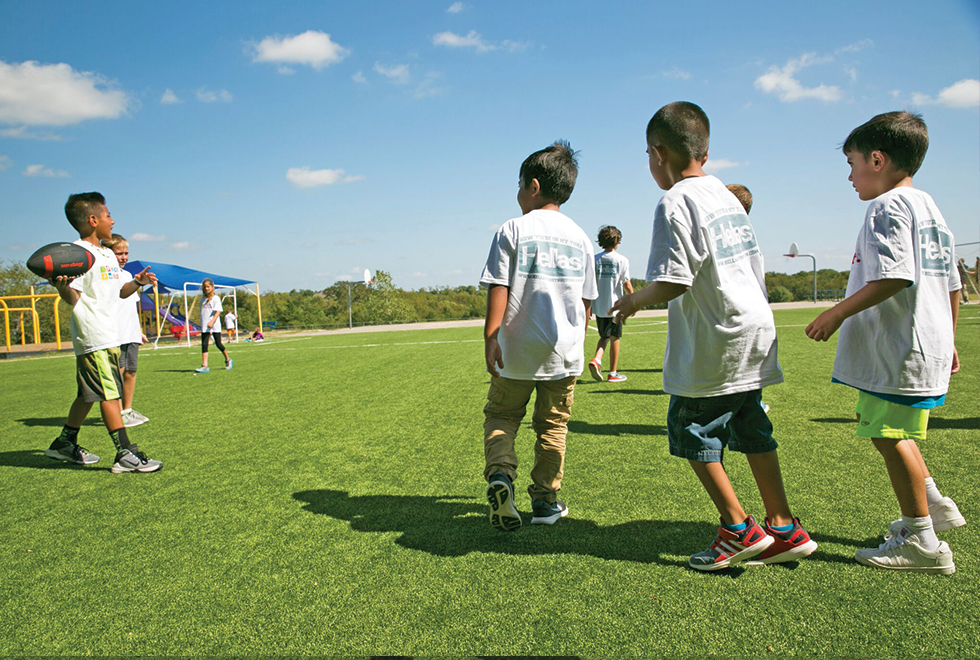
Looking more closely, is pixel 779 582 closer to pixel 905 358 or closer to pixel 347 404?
pixel 905 358

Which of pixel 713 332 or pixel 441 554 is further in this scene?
pixel 441 554

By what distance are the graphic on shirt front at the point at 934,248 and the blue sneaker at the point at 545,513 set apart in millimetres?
1983

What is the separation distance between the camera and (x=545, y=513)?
9.92ft

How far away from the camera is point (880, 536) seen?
2.66 metres

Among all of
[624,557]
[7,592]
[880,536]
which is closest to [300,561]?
[7,592]

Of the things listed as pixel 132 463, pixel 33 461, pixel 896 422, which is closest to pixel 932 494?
pixel 896 422

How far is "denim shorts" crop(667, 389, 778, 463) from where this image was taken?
2363mm

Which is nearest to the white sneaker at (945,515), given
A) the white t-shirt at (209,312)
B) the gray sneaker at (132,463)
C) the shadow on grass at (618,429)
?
the shadow on grass at (618,429)

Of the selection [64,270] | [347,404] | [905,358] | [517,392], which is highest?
[64,270]

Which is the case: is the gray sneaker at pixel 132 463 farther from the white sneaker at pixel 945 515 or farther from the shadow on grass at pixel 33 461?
the white sneaker at pixel 945 515

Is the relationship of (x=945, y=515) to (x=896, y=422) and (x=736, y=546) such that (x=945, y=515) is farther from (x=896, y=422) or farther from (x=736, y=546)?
(x=736, y=546)

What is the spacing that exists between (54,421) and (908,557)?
800cm

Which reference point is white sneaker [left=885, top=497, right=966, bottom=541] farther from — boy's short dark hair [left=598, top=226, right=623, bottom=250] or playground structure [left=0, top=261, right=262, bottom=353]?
playground structure [left=0, top=261, right=262, bottom=353]

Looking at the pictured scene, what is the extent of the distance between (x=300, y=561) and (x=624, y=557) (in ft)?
4.82
